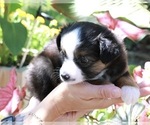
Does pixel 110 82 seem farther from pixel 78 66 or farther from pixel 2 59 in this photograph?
pixel 2 59

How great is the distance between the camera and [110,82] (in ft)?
3.64

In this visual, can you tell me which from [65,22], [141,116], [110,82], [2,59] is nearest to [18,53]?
[2,59]

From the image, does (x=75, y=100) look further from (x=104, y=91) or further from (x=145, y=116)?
(x=145, y=116)

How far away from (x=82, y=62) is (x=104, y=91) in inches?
4.2

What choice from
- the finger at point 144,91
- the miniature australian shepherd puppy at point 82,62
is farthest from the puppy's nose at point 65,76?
the finger at point 144,91

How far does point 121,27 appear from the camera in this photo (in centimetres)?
116

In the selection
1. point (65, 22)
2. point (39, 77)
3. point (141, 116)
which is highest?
point (65, 22)

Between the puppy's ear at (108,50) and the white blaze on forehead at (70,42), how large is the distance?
62 mm

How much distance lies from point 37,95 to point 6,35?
199mm

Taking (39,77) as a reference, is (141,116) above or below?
below

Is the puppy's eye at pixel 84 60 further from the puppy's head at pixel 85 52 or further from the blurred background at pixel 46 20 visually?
the blurred background at pixel 46 20

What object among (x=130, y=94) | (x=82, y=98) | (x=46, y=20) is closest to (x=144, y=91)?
(x=130, y=94)

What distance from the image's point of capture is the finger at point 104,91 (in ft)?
3.60

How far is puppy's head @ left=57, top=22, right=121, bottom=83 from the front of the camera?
1.04m
